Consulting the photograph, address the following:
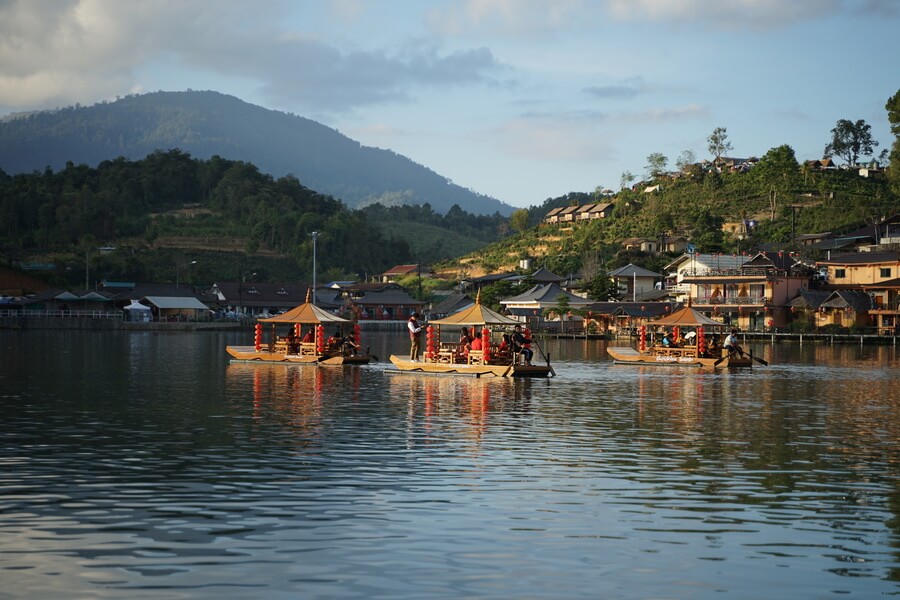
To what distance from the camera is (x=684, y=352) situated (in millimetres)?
52125

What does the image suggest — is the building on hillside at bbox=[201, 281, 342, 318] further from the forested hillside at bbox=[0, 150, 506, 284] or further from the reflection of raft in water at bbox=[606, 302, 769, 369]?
the reflection of raft in water at bbox=[606, 302, 769, 369]

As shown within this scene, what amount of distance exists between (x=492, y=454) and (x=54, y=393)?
18.3 meters

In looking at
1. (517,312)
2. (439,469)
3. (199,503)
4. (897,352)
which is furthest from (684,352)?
(517,312)

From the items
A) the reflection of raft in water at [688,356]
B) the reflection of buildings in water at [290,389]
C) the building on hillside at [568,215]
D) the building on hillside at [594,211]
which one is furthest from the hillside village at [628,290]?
the reflection of buildings in water at [290,389]

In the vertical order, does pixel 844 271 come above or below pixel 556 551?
above

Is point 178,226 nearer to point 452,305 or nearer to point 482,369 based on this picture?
point 452,305

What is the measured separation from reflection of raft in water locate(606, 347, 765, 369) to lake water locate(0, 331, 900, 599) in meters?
18.2

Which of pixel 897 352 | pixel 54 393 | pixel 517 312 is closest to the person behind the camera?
pixel 54 393

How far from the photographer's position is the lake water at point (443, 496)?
1150cm

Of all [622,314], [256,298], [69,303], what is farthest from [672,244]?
[69,303]

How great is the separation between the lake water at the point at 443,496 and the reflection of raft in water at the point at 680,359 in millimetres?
Result: 18190

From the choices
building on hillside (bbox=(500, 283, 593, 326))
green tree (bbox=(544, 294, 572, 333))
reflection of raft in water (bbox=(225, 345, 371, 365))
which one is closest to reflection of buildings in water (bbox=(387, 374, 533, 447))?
reflection of raft in water (bbox=(225, 345, 371, 365))

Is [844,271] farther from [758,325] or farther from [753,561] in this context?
[753,561]

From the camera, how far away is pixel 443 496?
52.2 ft
